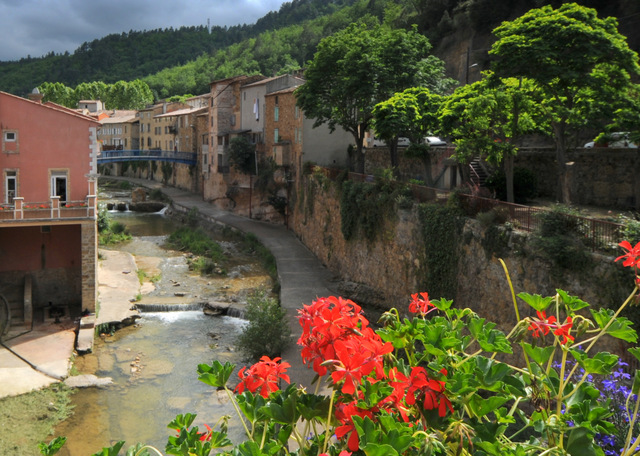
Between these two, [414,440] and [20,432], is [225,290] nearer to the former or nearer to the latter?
[20,432]

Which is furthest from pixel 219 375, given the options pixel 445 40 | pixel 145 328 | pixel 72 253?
pixel 445 40

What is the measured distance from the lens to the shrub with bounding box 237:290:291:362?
718 inches

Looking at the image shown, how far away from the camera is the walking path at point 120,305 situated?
16562mm

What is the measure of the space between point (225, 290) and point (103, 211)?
12.9m

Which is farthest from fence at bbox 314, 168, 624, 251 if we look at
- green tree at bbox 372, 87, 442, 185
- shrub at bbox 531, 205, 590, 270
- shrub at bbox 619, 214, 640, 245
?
green tree at bbox 372, 87, 442, 185

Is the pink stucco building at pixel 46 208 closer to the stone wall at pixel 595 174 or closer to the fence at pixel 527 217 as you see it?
the fence at pixel 527 217

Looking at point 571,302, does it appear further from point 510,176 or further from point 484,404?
point 510,176

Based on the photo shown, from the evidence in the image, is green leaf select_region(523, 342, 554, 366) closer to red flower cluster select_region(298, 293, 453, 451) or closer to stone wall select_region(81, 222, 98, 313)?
red flower cluster select_region(298, 293, 453, 451)

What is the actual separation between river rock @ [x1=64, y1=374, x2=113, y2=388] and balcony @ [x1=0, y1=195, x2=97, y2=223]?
20.4ft

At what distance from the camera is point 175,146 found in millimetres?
66062

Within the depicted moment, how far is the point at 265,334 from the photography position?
1825 cm

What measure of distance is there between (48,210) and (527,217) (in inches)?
620

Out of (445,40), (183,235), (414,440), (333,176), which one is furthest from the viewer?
(445,40)

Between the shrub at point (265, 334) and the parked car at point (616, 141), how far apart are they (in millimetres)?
12447
